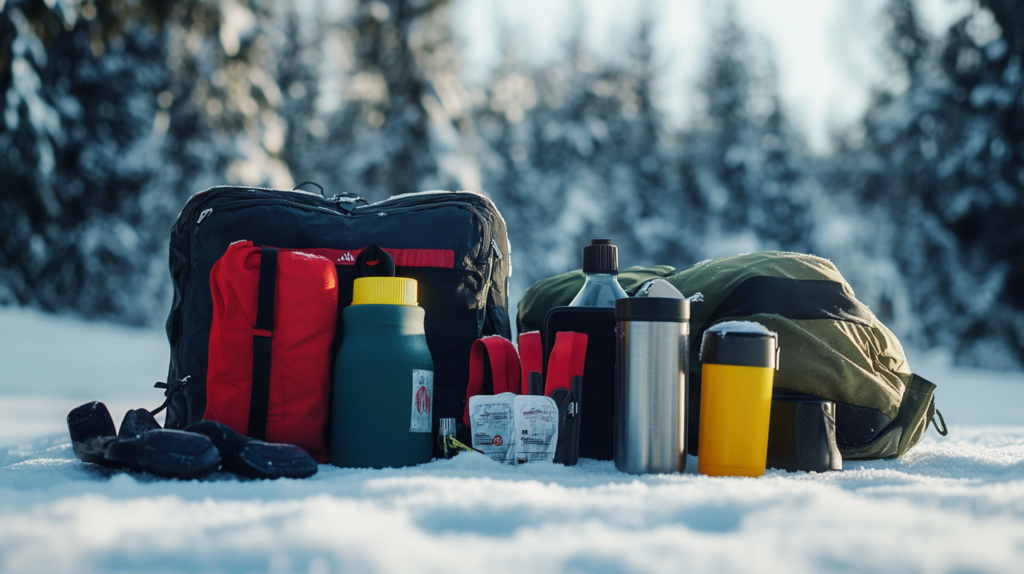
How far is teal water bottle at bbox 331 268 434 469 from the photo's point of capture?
1372 mm

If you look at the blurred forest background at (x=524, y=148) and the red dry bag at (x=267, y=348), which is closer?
the red dry bag at (x=267, y=348)

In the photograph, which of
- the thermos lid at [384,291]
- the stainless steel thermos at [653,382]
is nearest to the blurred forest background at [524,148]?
the thermos lid at [384,291]

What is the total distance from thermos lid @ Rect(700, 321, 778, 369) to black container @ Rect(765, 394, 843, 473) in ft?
0.51

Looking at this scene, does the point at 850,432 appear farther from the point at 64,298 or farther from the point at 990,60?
the point at 990,60

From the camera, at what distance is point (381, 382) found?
137 cm

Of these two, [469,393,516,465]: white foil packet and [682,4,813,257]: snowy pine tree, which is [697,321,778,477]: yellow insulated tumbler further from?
[682,4,813,257]: snowy pine tree

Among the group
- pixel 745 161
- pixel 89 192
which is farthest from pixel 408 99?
pixel 745 161

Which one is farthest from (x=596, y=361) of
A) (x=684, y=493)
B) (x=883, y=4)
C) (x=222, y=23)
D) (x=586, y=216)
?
(x=586, y=216)

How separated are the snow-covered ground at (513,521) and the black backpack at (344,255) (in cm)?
28

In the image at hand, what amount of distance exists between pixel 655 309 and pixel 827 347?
0.48m

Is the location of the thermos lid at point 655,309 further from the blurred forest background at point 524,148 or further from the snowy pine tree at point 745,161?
the snowy pine tree at point 745,161

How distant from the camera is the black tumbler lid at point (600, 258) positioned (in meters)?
1.56

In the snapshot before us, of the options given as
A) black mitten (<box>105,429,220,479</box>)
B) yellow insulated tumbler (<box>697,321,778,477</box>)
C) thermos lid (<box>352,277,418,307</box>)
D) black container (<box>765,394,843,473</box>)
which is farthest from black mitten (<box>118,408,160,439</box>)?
black container (<box>765,394,843,473</box>)

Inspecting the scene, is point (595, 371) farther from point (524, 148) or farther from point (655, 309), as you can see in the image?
point (524, 148)
